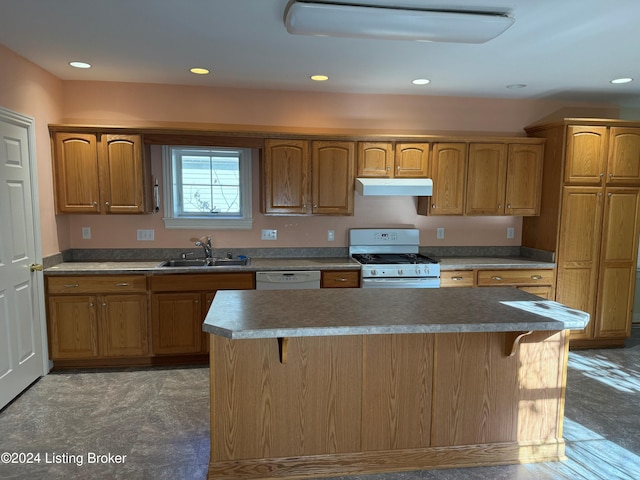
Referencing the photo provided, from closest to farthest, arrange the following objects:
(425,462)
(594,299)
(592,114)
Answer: (425,462) < (594,299) < (592,114)

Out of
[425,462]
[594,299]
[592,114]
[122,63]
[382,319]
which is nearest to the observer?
[382,319]

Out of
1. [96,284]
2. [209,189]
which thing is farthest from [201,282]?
[209,189]

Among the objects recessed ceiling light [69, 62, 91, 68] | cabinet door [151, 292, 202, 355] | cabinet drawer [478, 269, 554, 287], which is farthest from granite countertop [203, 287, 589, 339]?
recessed ceiling light [69, 62, 91, 68]

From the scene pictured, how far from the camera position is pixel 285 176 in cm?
387

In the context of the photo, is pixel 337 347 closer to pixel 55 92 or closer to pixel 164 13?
pixel 164 13

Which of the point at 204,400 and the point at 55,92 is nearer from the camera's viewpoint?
the point at 204,400

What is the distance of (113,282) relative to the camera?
11.4ft

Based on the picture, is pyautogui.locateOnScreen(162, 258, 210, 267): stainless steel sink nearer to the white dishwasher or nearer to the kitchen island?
the white dishwasher

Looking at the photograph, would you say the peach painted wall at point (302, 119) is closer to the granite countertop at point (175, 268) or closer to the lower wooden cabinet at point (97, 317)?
the granite countertop at point (175, 268)

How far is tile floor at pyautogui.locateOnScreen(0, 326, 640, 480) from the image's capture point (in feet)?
7.39

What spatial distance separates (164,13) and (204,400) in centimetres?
259

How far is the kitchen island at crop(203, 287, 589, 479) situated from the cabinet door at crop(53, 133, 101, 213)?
2107 millimetres

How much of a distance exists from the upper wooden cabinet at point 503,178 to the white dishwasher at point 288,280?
5.64 feet

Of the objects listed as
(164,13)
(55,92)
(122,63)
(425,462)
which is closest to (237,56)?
(164,13)
